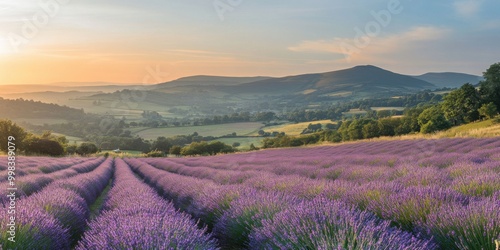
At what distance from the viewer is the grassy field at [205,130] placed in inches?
2960

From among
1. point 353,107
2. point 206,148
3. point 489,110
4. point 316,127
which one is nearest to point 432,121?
point 489,110

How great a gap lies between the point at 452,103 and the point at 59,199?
199 ft

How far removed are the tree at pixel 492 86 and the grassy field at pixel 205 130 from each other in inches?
1590

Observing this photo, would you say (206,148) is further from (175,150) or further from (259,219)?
(259,219)

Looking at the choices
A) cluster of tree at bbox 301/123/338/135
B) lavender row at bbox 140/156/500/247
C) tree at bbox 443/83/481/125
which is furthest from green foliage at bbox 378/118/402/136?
lavender row at bbox 140/156/500/247

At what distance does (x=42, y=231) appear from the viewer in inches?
138

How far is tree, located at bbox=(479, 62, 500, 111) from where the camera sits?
5378cm

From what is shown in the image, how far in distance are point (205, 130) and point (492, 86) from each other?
171 ft

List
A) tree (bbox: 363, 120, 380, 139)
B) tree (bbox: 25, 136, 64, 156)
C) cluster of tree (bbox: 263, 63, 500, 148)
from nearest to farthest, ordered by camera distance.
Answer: tree (bbox: 25, 136, 64, 156) < cluster of tree (bbox: 263, 63, 500, 148) < tree (bbox: 363, 120, 380, 139)

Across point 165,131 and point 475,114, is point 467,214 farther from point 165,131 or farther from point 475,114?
point 165,131

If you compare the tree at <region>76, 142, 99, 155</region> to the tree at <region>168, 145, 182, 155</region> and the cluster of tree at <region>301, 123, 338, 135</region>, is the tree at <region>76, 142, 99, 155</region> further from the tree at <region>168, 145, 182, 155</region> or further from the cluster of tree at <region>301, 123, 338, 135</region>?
the cluster of tree at <region>301, 123, 338, 135</region>

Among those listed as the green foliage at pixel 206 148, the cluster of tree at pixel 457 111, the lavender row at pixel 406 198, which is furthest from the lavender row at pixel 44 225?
the green foliage at pixel 206 148

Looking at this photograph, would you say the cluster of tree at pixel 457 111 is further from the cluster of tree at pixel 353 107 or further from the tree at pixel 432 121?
the cluster of tree at pixel 353 107

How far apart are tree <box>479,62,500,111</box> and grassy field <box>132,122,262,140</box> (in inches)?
1590
